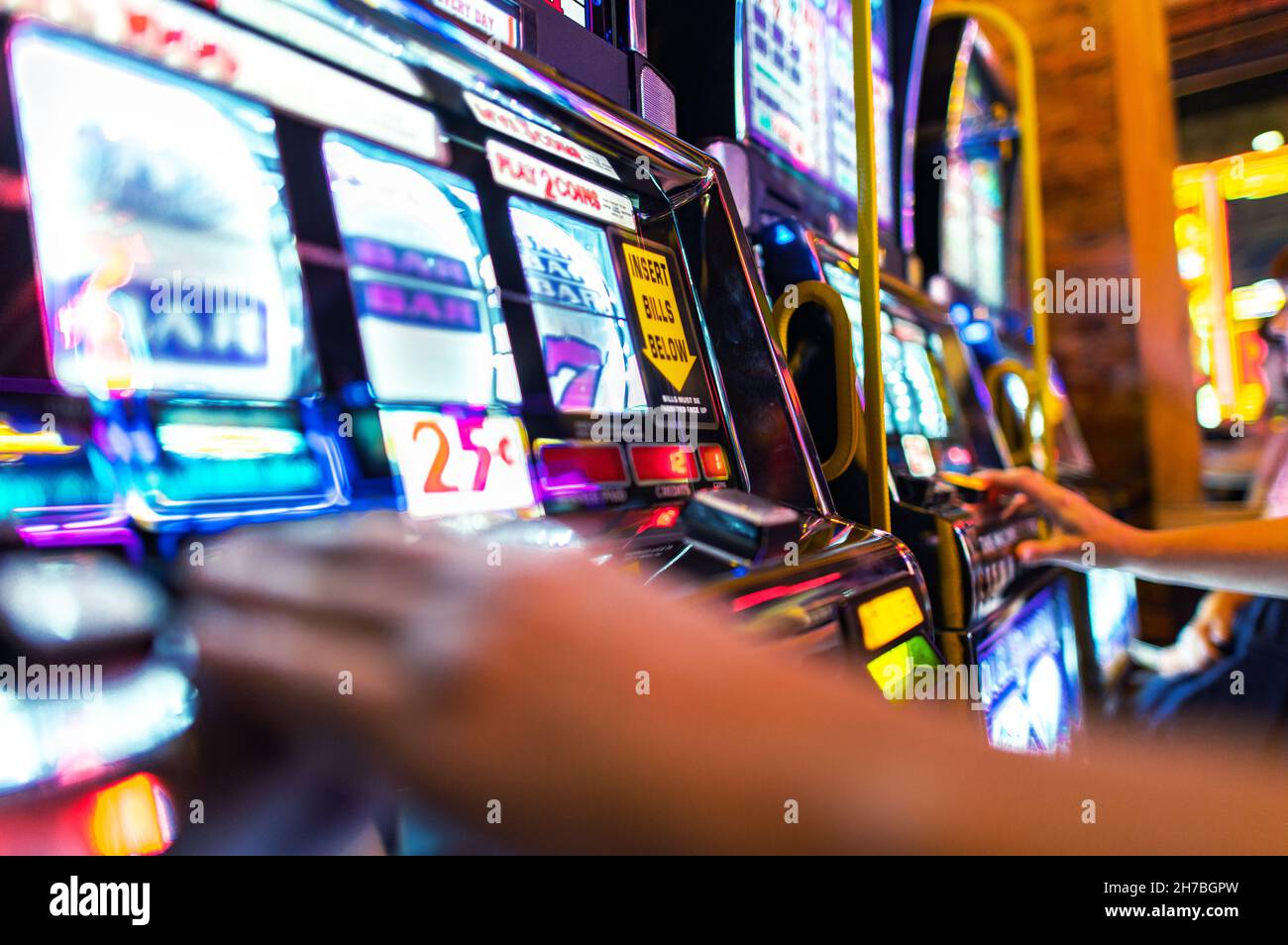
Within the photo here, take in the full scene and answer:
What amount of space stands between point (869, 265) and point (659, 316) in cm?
36

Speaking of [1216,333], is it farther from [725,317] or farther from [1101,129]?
[725,317]

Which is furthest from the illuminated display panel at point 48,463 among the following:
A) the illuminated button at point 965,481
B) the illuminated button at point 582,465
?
the illuminated button at point 965,481

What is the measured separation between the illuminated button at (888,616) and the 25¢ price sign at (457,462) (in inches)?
14.6

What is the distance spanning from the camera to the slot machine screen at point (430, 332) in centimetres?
80

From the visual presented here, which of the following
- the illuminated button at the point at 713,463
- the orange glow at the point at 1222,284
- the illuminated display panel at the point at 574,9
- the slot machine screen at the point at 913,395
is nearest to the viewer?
the illuminated button at the point at 713,463

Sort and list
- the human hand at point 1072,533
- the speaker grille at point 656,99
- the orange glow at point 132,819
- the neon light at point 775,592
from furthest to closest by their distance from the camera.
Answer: the human hand at point 1072,533
the speaker grille at point 656,99
the neon light at point 775,592
the orange glow at point 132,819

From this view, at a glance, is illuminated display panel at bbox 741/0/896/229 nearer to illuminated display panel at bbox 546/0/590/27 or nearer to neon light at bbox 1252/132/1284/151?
illuminated display panel at bbox 546/0/590/27

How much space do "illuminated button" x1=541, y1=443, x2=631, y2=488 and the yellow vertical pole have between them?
0.51 meters

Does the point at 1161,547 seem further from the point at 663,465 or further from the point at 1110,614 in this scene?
the point at 1110,614

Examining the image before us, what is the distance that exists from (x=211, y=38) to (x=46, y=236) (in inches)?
10.0

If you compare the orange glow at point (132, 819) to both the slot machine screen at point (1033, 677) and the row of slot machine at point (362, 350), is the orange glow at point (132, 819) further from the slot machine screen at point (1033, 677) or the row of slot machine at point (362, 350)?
the slot machine screen at point (1033, 677)

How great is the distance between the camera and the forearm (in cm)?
148
